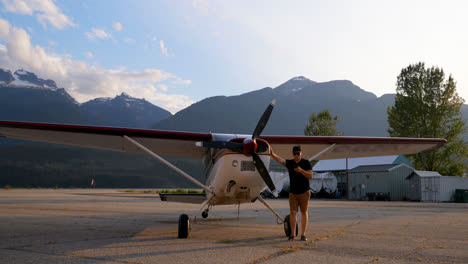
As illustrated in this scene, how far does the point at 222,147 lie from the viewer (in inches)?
272

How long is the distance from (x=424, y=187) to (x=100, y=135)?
3345cm

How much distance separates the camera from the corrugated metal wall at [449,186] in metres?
32.6

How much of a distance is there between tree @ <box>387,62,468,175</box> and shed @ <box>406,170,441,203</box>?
6615 millimetres

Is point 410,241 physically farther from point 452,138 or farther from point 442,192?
point 452,138

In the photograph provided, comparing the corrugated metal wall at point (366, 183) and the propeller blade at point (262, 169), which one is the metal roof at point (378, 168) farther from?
the propeller blade at point (262, 169)

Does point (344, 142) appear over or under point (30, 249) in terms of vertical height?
over

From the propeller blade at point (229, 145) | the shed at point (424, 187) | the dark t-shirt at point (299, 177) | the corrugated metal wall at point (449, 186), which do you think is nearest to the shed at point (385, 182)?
the shed at point (424, 187)

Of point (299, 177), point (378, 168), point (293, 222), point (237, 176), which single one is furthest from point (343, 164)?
point (237, 176)

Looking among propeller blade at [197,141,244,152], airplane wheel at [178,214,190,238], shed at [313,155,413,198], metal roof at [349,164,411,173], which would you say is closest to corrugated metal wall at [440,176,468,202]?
metal roof at [349,164,411,173]

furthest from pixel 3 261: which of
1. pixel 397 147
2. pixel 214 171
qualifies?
pixel 397 147

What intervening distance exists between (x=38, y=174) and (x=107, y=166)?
85.1ft

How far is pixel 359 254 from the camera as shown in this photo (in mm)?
5219

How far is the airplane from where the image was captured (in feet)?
23.1

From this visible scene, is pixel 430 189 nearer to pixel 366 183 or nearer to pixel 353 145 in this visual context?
pixel 366 183
